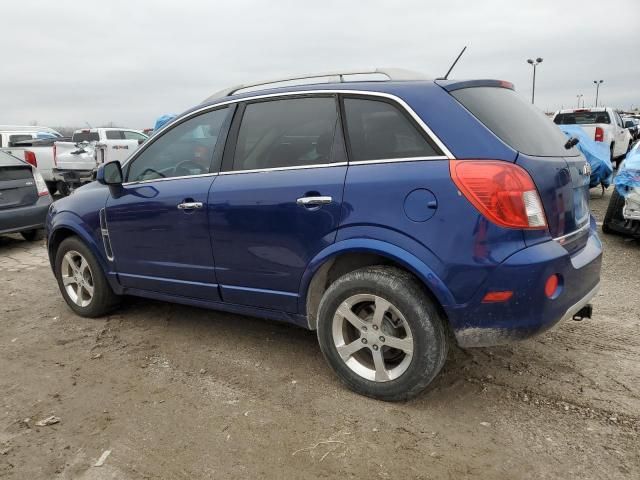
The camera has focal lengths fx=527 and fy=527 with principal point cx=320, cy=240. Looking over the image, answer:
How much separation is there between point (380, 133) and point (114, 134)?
14804 mm

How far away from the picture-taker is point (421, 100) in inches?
111

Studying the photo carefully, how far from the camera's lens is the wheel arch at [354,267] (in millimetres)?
2648

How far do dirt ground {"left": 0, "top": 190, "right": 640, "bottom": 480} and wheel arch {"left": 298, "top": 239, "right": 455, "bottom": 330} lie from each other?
543 millimetres

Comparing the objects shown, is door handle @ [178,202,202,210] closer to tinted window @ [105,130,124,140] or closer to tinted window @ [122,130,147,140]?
tinted window @ [105,130,124,140]

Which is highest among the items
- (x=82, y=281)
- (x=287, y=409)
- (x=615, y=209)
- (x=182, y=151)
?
(x=182, y=151)

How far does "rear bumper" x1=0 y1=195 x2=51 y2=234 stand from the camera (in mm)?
7145

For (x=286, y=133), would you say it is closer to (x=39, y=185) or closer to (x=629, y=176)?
(x=629, y=176)

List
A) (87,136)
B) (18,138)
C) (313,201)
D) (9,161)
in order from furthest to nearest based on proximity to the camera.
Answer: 1. (87,136)
2. (18,138)
3. (9,161)
4. (313,201)

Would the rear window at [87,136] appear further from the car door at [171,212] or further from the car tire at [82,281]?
the car door at [171,212]

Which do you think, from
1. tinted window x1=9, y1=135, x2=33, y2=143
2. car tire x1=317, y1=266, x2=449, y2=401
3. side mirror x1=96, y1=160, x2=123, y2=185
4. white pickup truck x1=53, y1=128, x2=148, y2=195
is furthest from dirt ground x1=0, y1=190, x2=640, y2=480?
tinted window x1=9, y1=135, x2=33, y2=143

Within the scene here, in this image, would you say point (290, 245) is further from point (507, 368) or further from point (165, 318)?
point (165, 318)

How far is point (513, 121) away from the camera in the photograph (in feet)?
9.52

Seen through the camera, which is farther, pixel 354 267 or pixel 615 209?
pixel 615 209

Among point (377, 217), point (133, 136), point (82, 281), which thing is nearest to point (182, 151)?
point (82, 281)
